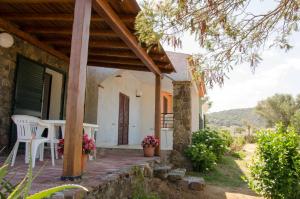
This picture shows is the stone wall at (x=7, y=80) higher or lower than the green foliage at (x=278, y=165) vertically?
higher

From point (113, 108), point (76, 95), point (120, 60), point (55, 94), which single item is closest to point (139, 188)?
point (76, 95)

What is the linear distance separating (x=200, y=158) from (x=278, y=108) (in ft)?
86.8

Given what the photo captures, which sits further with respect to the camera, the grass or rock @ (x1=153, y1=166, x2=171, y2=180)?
the grass

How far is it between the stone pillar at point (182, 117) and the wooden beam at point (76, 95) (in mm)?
6041

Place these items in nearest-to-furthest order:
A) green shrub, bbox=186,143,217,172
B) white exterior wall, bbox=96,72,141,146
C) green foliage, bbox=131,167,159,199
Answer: green foliage, bbox=131,167,159,199
green shrub, bbox=186,143,217,172
white exterior wall, bbox=96,72,141,146

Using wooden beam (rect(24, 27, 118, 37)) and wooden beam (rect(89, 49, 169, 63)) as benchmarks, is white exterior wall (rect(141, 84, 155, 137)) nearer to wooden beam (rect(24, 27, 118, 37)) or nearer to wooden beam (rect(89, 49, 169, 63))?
wooden beam (rect(89, 49, 169, 63))

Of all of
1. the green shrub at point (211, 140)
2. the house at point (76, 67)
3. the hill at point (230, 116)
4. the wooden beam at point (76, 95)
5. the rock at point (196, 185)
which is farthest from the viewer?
the hill at point (230, 116)

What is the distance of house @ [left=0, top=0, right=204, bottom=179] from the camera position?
11.3 ft

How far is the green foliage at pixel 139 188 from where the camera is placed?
15.3 ft

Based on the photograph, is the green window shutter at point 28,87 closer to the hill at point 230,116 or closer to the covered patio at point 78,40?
the covered patio at point 78,40

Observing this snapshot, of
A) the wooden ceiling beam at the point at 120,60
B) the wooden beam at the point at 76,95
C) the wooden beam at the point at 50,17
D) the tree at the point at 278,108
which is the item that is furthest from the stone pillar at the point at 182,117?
the tree at the point at 278,108

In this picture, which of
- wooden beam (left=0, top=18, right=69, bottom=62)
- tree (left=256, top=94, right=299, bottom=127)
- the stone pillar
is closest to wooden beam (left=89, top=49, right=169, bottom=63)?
wooden beam (left=0, top=18, right=69, bottom=62)

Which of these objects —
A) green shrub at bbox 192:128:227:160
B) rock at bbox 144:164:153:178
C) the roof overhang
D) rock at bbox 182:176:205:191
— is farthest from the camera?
green shrub at bbox 192:128:227:160

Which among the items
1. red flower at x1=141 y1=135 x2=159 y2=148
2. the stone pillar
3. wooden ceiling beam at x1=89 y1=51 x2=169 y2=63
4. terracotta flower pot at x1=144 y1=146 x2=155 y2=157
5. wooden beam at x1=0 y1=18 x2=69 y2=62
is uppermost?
wooden beam at x1=0 y1=18 x2=69 y2=62
